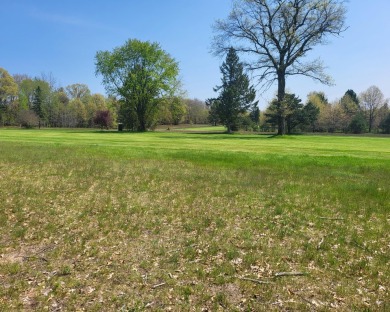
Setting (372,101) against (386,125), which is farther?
(372,101)

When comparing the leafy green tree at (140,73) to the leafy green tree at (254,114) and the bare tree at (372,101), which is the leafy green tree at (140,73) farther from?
the bare tree at (372,101)

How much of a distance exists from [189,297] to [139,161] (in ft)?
40.0

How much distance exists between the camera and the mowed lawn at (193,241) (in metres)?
4.88

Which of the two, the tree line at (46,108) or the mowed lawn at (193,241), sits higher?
the tree line at (46,108)

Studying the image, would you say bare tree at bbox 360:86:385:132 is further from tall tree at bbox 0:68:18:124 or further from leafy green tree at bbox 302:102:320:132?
tall tree at bbox 0:68:18:124

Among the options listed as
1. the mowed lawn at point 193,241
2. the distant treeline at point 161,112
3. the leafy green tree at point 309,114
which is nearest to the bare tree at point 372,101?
the distant treeline at point 161,112

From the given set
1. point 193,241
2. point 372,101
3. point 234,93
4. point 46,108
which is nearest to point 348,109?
point 372,101

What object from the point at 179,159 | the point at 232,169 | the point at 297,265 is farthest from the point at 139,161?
the point at 297,265

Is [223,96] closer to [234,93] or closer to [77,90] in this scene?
[234,93]

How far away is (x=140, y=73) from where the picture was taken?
190 ft

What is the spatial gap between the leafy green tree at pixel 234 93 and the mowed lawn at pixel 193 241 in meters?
43.6

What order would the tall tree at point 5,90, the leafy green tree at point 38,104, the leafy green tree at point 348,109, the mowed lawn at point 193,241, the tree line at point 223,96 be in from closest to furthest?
the mowed lawn at point 193,241
the tree line at point 223,96
the leafy green tree at point 348,109
the tall tree at point 5,90
the leafy green tree at point 38,104

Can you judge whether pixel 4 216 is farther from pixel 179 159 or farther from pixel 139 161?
pixel 179 159

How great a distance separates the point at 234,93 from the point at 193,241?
2000 inches
